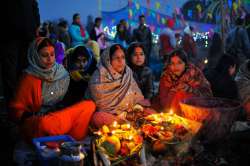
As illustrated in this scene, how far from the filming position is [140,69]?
5285mm

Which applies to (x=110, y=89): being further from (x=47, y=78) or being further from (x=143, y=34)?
(x=143, y=34)

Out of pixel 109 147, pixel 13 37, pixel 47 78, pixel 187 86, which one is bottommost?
pixel 109 147

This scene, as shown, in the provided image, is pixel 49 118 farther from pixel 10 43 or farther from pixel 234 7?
pixel 234 7

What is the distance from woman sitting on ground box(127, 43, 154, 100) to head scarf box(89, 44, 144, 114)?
1.88 feet

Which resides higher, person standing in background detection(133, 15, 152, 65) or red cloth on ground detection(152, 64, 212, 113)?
person standing in background detection(133, 15, 152, 65)

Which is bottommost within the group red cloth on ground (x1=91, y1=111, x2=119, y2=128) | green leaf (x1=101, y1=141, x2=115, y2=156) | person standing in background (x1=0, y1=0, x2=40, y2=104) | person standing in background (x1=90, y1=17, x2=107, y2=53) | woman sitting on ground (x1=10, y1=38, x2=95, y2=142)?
green leaf (x1=101, y1=141, x2=115, y2=156)

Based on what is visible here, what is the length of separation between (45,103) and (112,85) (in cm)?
83

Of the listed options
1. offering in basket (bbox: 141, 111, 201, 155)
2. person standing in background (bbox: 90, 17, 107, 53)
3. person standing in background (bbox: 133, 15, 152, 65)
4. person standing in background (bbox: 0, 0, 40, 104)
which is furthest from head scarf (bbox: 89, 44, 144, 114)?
person standing in background (bbox: 133, 15, 152, 65)

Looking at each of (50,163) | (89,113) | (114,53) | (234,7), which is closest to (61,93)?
(89,113)

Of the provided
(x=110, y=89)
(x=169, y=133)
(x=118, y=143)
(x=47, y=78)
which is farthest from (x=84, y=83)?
(x=118, y=143)

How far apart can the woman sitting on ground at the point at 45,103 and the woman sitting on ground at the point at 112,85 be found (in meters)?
0.23

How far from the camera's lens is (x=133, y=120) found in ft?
13.6

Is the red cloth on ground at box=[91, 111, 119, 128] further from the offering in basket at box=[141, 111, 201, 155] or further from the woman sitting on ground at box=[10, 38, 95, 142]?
the offering in basket at box=[141, 111, 201, 155]

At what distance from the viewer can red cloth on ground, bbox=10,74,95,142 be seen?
3795mm
